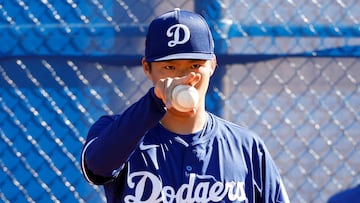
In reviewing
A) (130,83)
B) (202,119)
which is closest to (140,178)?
(202,119)

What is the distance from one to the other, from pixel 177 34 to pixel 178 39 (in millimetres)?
17

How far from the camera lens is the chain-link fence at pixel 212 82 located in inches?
137

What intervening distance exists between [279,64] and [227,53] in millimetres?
225

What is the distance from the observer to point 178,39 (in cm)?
240

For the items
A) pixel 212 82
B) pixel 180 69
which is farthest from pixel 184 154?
pixel 212 82

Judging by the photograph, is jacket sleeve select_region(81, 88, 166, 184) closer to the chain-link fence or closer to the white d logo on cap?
the white d logo on cap

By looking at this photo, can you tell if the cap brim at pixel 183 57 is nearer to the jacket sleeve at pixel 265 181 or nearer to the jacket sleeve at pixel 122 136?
the jacket sleeve at pixel 122 136

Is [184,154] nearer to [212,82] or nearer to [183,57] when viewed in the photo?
[183,57]

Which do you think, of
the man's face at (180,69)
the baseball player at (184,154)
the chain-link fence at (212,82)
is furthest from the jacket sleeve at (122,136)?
the chain-link fence at (212,82)

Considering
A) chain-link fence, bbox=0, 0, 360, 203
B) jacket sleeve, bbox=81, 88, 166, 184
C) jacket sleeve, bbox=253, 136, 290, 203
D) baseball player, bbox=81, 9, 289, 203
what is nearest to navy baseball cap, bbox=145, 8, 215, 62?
baseball player, bbox=81, 9, 289, 203

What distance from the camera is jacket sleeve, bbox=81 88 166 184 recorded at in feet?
7.25

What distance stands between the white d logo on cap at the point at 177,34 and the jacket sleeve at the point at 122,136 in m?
0.21

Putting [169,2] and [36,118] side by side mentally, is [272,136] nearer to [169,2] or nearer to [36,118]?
[169,2]

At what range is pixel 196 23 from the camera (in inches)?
96.9
